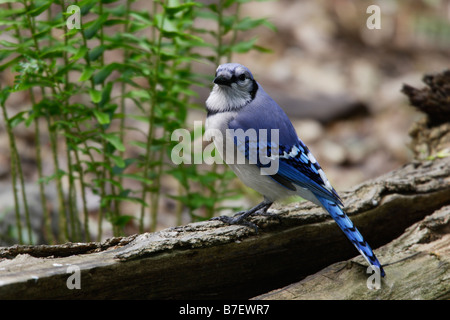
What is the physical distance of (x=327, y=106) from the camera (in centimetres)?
598

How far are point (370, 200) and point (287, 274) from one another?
64 cm

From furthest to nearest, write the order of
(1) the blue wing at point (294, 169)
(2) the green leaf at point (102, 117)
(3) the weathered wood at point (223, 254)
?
(2) the green leaf at point (102, 117) → (1) the blue wing at point (294, 169) → (3) the weathered wood at point (223, 254)

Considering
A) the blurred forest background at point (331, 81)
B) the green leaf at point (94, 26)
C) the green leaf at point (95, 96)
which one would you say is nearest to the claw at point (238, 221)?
the green leaf at point (95, 96)

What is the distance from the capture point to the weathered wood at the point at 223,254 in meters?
2.10

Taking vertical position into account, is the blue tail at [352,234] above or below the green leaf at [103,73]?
below

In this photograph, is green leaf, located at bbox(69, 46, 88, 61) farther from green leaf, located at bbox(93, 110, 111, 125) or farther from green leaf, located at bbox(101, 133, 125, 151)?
green leaf, located at bbox(101, 133, 125, 151)

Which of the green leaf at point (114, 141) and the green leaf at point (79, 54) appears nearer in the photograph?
the green leaf at point (79, 54)

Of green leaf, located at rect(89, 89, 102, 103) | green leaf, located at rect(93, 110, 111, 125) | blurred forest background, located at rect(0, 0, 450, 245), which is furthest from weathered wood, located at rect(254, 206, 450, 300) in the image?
blurred forest background, located at rect(0, 0, 450, 245)

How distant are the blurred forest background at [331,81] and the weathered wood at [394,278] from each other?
2.06 meters

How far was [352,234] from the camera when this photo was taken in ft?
7.77

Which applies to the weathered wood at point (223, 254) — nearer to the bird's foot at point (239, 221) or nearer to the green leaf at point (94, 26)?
the bird's foot at point (239, 221)

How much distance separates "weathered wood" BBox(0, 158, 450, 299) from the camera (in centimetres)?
210
